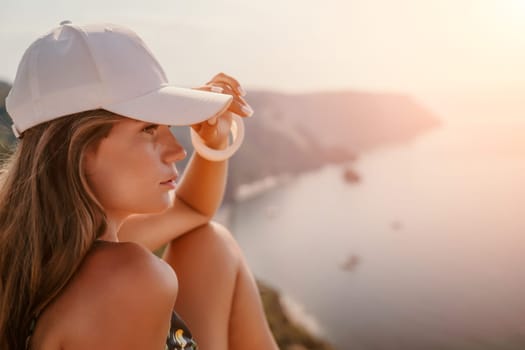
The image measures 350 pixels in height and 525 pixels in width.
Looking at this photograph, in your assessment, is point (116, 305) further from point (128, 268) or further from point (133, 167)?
point (133, 167)

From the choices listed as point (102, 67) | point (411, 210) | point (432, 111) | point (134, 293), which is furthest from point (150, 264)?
point (432, 111)

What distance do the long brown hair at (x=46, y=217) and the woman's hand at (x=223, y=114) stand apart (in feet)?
1.51

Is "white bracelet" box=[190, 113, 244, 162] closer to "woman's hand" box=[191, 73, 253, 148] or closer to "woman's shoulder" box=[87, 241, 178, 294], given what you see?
"woman's hand" box=[191, 73, 253, 148]

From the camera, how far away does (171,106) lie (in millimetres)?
904

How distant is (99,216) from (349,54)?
3048 mm

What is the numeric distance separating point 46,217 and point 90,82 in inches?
7.2

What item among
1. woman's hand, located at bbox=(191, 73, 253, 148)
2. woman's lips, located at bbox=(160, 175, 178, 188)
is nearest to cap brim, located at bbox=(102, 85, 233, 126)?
woman's lips, located at bbox=(160, 175, 178, 188)

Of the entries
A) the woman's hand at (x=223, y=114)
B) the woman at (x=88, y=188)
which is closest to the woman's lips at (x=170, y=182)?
the woman at (x=88, y=188)

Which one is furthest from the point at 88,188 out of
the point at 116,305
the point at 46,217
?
the point at 116,305

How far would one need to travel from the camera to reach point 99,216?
0.89m

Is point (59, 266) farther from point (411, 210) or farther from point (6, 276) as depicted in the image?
point (411, 210)

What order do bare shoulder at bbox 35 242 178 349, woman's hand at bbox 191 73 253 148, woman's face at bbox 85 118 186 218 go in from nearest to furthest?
bare shoulder at bbox 35 242 178 349
woman's face at bbox 85 118 186 218
woman's hand at bbox 191 73 253 148

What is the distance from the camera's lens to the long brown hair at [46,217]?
853 mm

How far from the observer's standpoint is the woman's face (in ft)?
2.93
